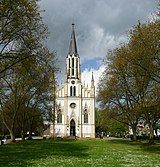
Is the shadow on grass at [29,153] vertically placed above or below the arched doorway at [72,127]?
below

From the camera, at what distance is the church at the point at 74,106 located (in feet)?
293

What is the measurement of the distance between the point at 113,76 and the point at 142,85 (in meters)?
5.84

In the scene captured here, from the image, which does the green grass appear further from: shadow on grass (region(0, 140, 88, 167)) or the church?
the church

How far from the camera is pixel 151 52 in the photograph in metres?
27.6

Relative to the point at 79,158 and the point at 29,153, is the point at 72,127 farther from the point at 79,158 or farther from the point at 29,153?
the point at 79,158

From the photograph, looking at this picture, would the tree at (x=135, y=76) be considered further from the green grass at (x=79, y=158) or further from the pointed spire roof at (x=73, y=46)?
the pointed spire roof at (x=73, y=46)

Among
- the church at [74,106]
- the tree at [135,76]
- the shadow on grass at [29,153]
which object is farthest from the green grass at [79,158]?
the church at [74,106]

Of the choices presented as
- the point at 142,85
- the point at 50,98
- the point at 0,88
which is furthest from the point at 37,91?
the point at 142,85

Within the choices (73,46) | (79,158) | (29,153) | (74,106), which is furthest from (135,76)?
(73,46)

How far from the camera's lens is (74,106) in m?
91.6

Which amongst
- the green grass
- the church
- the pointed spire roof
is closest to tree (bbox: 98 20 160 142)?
the green grass

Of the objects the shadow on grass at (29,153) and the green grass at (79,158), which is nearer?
the green grass at (79,158)

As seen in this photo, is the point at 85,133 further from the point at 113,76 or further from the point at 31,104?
the point at 113,76

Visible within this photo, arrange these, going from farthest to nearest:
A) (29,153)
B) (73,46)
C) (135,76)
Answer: (73,46), (135,76), (29,153)
